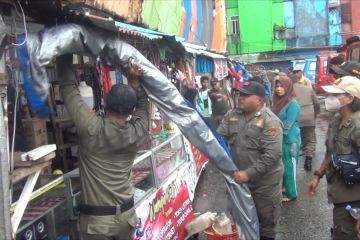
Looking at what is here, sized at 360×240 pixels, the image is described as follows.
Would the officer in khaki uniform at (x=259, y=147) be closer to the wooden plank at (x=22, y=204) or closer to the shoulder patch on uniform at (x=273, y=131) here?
the shoulder patch on uniform at (x=273, y=131)

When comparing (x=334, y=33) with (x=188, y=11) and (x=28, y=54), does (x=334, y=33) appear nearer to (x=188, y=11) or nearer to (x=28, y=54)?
(x=188, y=11)

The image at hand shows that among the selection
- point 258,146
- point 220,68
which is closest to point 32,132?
point 258,146

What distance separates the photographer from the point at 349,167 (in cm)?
350

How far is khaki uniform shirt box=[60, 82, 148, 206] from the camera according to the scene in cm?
303

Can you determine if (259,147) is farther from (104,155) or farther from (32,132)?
(32,132)

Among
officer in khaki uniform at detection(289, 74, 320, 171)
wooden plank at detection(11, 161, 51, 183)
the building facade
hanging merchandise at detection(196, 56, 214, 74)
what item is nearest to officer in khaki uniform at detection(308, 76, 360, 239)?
wooden plank at detection(11, 161, 51, 183)

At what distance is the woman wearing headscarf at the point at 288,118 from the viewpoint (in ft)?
20.0

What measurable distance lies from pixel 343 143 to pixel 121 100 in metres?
1.91

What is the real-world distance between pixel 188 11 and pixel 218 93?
146 inches

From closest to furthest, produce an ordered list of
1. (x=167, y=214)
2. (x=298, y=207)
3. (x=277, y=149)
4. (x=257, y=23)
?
(x=277, y=149) → (x=167, y=214) → (x=298, y=207) → (x=257, y=23)

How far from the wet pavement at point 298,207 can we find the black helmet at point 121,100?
2.92 meters

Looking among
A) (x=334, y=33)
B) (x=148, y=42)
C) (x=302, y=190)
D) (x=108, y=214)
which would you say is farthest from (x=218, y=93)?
(x=334, y=33)

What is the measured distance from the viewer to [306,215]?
19.8 ft

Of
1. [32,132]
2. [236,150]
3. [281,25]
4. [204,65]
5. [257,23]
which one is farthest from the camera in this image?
[257,23]
